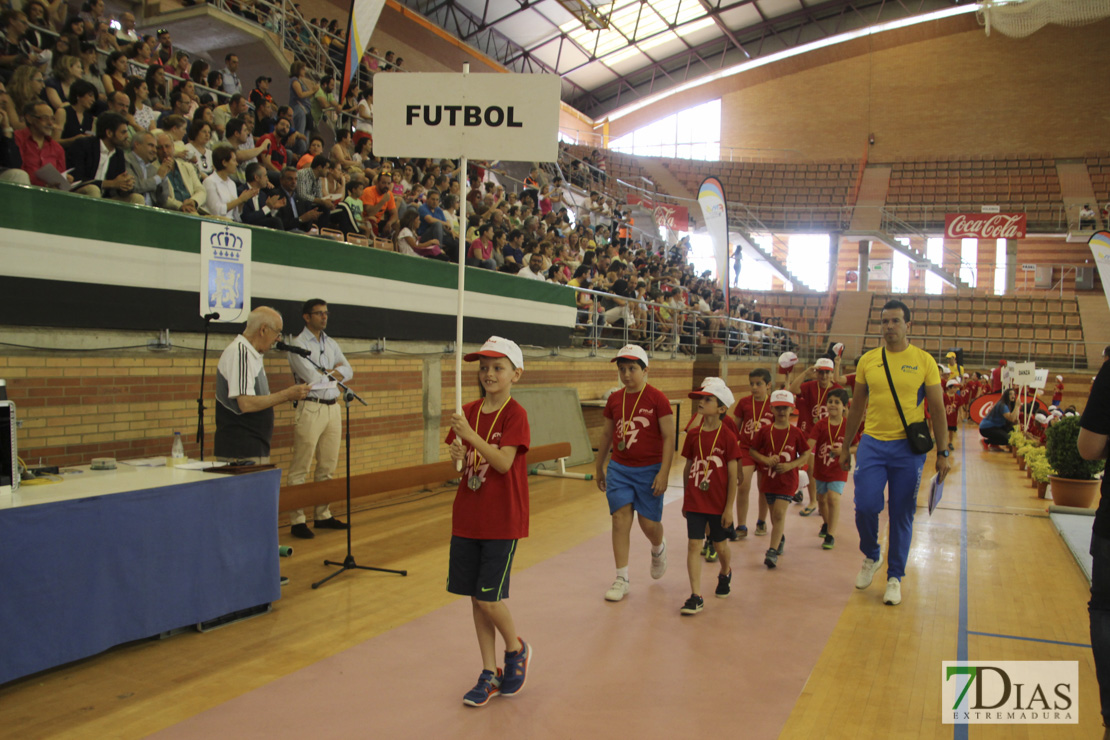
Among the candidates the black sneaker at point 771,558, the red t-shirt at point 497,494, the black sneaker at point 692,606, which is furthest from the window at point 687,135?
the red t-shirt at point 497,494

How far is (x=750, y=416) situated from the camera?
7.55m

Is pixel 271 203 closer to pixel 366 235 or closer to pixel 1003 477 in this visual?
pixel 366 235

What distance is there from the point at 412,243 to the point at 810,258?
104 feet

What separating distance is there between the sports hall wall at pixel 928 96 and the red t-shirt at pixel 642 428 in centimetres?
3534

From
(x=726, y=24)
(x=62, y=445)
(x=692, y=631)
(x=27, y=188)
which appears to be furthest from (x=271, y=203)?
(x=726, y=24)

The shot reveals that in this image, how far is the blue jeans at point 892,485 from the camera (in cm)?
569

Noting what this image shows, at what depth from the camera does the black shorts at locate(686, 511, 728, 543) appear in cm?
552

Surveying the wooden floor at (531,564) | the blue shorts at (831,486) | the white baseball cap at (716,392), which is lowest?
the wooden floor at (531,564)

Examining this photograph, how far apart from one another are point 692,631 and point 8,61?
8.14 m

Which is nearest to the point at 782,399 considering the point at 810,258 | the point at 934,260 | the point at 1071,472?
the point at 1071,472

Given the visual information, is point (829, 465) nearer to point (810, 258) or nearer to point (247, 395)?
point (247, 395)

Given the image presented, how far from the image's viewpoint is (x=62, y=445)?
230 inches

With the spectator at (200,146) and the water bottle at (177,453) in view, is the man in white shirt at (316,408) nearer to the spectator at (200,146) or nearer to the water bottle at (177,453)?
the water bottle at (177,453)

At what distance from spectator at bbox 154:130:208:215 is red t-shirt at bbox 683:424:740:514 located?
497 centimetres
